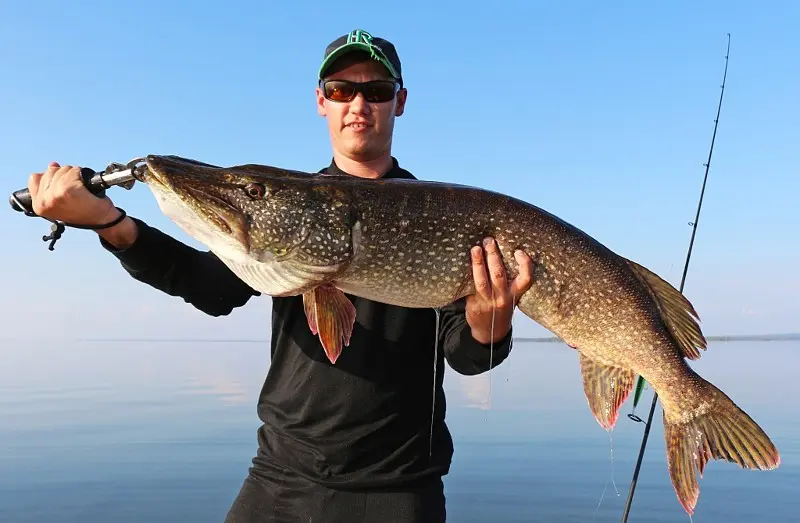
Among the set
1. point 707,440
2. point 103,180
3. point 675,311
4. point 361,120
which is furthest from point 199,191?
point 707,440

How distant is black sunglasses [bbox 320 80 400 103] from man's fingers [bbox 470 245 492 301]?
1.14 m

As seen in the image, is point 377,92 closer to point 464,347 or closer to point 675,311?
point 464,347

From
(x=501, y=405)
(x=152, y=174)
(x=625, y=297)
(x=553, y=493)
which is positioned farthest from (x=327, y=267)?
(x=501, y=405)

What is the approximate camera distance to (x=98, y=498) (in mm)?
8469

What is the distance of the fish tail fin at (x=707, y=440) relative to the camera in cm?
305

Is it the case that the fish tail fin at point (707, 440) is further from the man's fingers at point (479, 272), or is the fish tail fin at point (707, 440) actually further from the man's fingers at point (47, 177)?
the man's fingers at point (47, 177)

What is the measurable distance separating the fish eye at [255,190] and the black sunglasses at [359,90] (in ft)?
3.06

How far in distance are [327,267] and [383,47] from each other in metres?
1.52

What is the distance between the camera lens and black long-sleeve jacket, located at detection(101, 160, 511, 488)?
2.96m

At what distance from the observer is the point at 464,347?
3240 mm

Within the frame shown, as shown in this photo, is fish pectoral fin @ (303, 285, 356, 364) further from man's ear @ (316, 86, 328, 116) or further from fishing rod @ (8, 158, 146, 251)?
man's ear @ (316, 86, 328, 116)

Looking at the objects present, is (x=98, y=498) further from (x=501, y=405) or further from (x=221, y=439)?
(x=501, y=405)

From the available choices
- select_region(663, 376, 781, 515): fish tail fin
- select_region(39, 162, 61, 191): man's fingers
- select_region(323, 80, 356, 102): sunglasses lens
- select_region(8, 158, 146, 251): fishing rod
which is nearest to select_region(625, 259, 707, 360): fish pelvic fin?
select_region(663, 376, 781, 515): fish tail fin

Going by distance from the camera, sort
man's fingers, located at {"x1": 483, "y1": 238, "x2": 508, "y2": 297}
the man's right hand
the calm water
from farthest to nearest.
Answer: the calm water, man's fingers, located at {"x1": 483, "y1": 238, "x2": 508, "y2": 297}, the man's right hand
